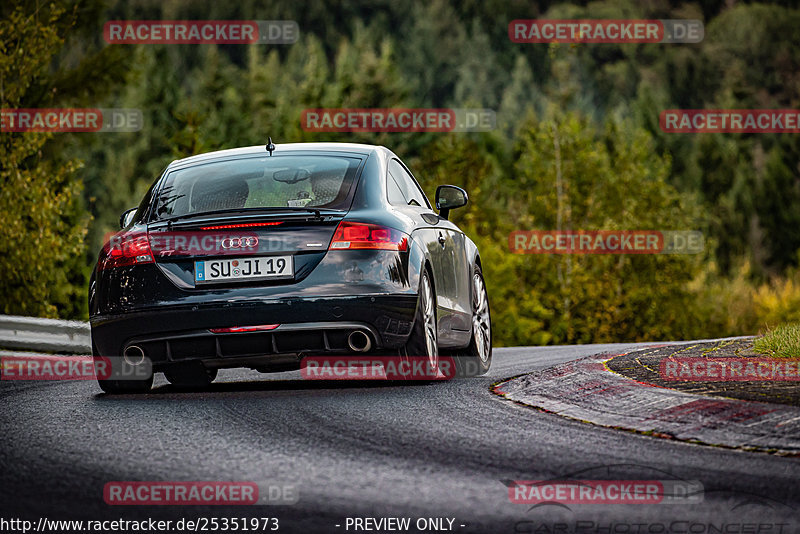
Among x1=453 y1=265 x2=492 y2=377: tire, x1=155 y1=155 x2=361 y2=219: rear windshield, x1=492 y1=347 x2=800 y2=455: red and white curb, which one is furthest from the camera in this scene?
x1=453 y1=265 x2=492 y2=377: tire

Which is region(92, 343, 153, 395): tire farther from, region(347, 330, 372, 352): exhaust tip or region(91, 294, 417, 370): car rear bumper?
region(347, 330, 372, 352): exhaust tip

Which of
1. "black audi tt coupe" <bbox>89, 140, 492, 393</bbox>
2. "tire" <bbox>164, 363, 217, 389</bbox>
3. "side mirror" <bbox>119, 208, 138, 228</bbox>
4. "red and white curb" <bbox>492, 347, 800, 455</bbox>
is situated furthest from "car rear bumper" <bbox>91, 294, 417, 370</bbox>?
"tire" <bbox>164, 363, 217, 389</bbox>

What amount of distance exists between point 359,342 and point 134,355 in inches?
57.3

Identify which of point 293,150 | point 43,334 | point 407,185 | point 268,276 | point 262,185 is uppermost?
point 293,150

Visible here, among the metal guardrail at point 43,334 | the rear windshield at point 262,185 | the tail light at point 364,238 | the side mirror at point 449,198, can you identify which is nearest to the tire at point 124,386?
the rear windshield at point 262,185

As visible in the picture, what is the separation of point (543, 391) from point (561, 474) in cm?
248

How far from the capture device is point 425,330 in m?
7.68

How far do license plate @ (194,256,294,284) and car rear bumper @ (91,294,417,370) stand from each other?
16cm

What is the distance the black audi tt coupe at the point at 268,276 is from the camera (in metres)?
7.33

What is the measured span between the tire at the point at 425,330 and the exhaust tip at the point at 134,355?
165cm

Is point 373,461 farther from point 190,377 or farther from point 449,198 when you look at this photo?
point 449,198

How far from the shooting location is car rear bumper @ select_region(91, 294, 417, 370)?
7.30 meters

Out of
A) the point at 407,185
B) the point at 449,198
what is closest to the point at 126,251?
the point at 407,185

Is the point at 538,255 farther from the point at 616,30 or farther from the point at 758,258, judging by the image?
the point at 616,30
